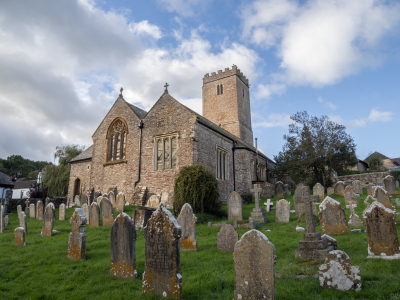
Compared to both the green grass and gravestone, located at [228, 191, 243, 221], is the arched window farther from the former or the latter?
the green grass

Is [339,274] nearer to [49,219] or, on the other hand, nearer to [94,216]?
[49,219]

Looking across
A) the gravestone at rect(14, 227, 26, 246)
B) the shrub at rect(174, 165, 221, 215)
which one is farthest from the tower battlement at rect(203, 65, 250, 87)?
the gravestone at rect(14, 227, 26, 246)

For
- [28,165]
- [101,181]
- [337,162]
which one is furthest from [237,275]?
[28,165]

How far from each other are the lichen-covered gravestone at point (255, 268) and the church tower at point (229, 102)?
28415 millimetres

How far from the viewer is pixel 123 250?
5.25 metres

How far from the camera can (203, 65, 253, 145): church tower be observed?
32.7 metres

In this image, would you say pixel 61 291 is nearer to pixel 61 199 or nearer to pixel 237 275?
pixel 237 275

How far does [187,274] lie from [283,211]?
6.73 meters

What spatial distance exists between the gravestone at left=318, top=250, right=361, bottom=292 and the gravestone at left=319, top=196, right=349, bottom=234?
14.6 feet

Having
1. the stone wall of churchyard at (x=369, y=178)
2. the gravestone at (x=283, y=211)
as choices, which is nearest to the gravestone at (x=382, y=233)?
the gravestone at (x=283, y=211)

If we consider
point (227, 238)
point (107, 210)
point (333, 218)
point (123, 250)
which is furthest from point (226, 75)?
point (123, 250)

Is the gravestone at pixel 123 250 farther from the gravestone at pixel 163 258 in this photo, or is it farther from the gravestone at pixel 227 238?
the gravestone at pixel 227 238

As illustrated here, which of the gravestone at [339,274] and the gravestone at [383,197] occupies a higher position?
the gravestone at [383,197]

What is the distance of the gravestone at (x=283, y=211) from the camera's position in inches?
421
